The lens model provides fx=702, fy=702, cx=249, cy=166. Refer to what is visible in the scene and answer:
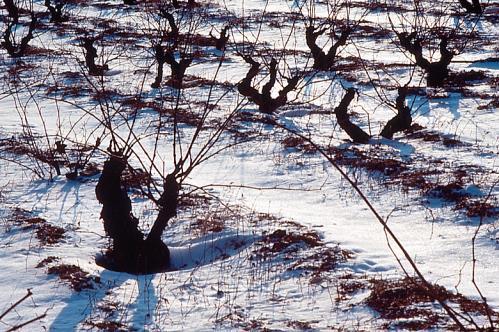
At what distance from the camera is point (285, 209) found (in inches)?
306

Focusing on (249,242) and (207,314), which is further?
(249,242)

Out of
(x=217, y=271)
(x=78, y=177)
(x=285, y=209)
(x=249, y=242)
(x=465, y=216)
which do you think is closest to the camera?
(x=217, y=271)

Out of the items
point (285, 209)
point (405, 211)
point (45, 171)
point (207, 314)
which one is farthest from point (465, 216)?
point (45, 171)

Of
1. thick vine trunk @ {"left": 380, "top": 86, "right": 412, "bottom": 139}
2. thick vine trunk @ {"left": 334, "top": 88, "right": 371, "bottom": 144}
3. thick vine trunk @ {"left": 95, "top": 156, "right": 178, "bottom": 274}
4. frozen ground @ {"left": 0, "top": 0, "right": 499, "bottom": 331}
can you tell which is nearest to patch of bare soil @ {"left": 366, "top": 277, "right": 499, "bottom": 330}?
frozen ground @ {"left": 0, "top": 0, "right": 499, "bottom": 331}

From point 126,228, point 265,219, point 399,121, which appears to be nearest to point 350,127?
point 399,121

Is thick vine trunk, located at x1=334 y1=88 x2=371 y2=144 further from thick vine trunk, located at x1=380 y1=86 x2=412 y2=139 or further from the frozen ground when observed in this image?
thick vine trunk, located at x1=380 y1=86 x2=412 y2=139

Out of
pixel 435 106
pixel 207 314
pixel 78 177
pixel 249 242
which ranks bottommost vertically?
pixel 207 314

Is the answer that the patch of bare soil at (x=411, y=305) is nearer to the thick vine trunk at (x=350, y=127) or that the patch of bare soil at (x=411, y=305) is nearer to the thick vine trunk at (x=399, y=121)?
the thick vine trunk at (x=350, y=127)

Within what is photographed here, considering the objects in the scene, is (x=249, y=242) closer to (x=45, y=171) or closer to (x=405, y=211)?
(x=405, y=211)

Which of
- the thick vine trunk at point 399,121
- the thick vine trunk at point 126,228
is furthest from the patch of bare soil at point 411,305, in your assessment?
the thick vine trunk at point 399,121

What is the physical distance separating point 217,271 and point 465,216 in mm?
2765

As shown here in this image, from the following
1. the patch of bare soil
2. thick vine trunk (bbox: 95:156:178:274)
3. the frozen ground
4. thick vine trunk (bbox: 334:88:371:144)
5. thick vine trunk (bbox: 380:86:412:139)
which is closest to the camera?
the patch of bare soil

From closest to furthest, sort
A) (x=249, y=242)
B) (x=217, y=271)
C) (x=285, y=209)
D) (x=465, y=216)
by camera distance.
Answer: (x=217, y=271), (x=249, y=242), (x=465, y=216), (x=285, y=209)

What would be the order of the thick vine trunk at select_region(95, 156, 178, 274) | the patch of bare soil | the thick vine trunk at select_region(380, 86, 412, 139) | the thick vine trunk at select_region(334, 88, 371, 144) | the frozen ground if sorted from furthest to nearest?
the thick vine trunk at select_region(380, 86, 412, 139) < the thick vine trunk at select_region(334, 88, 371, 144) < the thick vine trunk at select_region(95, 156, 178, 274) < the frozen ground < the patch of bare soil
